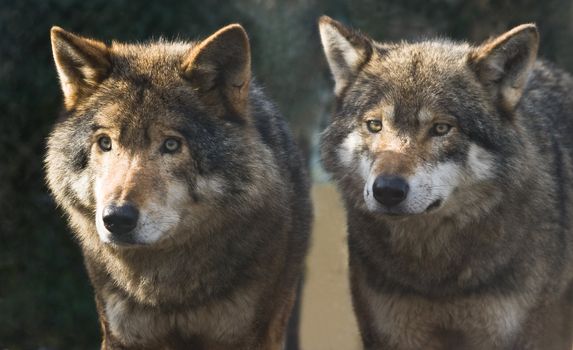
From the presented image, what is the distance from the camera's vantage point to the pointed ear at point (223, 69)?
574 cm

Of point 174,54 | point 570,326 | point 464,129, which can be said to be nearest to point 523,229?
point 464,129

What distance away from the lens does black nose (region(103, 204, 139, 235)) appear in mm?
5230

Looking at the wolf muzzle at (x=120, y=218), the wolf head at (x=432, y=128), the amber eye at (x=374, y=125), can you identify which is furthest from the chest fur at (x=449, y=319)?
the wolf muzzle at (x=120, y=218)

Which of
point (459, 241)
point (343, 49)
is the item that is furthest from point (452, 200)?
point (343, 49)

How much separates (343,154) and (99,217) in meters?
1.62

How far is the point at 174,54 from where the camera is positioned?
19.9 ft

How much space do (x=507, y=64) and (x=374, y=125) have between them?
2.81 feet

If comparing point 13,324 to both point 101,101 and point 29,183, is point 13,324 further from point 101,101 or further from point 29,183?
point 101,101

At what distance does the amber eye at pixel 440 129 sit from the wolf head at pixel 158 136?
38.4 inches

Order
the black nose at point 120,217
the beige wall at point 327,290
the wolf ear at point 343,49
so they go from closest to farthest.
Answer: the black nose at point 120,217 → the wolf ear at point 343,49 → the beige wall at point 327,290

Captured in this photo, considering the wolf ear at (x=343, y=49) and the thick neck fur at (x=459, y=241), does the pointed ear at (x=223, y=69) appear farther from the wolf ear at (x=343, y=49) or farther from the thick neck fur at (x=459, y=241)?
the thick neck fur at (x=459, y=241)

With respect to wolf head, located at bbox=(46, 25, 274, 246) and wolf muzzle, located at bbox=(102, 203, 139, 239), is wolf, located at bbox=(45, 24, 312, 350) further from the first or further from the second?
wolf muzzle, located at bbox=(102, 203, 139, 239)

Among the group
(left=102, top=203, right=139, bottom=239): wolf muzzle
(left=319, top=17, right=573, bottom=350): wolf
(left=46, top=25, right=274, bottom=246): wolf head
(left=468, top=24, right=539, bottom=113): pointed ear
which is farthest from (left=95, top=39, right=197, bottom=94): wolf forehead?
(left=468, top=24, right=539, bottom=113): pointed ear

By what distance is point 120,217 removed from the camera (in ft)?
17.2
